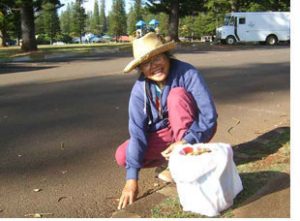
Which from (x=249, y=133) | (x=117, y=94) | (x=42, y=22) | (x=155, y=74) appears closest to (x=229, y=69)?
(x=117, y=94)

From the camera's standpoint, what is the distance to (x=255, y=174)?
378 cm

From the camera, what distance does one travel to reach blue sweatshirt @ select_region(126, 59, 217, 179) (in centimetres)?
353

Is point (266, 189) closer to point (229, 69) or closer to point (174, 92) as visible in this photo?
point (174, 92)

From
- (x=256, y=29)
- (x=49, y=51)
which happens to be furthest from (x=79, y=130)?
(x=256, y=29)

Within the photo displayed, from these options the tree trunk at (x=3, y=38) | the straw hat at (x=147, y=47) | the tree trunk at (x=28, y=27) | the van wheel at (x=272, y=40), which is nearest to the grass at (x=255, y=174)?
the straw hat at (x=147, y=47)

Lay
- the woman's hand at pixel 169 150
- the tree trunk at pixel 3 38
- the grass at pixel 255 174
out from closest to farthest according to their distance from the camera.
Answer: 1. the grass at pixel 255 174
2. the woman's hand at pixel 169 150
3. the tree trunk at pixel 3 38

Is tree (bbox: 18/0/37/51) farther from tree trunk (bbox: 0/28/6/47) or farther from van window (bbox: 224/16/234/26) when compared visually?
tree trunk (bbox: 0/28/6/47)

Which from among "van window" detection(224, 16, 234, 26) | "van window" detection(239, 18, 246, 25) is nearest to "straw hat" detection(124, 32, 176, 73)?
"van window" detection(224, 16, 234, 26)

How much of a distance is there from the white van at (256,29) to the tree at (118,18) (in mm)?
45255

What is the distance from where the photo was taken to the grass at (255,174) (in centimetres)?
315

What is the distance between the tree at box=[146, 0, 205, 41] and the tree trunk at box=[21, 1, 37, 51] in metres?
10.4

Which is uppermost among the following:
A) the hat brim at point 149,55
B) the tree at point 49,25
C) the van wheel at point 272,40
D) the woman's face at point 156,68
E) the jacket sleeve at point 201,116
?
the tree at point 49,25

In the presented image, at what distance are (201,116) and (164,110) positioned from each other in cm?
32

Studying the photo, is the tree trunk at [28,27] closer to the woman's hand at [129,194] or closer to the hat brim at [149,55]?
the hat brim at [149,55]
